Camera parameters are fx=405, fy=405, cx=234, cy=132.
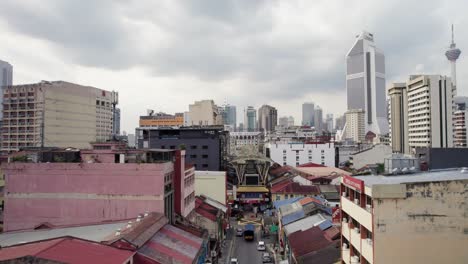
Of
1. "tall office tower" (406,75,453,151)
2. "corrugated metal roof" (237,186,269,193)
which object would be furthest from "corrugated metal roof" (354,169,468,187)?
"tall office tower" (406,75,453,151)

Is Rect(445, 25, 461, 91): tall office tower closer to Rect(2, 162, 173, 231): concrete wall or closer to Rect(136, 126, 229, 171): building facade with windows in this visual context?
Rect(136, 126, 229, 171): building facade with windows

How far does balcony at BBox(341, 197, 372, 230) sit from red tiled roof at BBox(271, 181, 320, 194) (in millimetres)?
39652

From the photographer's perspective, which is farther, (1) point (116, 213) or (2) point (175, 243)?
(1) point (116, 213)

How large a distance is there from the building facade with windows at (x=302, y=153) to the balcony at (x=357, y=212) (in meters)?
86.0

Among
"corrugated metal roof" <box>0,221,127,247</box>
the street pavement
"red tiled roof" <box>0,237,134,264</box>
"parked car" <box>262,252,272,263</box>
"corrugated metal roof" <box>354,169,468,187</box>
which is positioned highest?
"corrugated metal roof" <box>354,169,468,187</box>

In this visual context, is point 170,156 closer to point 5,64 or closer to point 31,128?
point 31,128

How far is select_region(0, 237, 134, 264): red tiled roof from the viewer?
57.4ft

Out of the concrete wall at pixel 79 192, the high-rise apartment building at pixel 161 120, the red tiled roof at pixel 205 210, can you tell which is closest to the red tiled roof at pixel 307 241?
the concrete wall at pixel 79 192

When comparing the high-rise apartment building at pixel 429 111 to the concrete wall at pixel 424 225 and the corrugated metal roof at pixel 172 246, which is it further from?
the concrete wall at pixel 424 225

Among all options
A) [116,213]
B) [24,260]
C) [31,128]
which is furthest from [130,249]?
[31,128]

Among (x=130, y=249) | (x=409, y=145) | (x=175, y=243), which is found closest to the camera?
(x=130, y=249)

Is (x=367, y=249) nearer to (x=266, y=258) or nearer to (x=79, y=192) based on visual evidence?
(x=266, y=258)

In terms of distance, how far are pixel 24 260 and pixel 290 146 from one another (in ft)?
330

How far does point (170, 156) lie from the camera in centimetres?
3628
